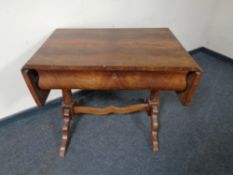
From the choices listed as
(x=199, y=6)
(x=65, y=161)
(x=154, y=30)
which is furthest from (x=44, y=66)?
(x=199, y=6)

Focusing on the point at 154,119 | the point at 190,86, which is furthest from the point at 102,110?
the point at 190,86

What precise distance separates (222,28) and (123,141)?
6.67ft

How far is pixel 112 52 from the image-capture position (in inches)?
41.1

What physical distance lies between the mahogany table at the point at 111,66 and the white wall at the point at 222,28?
161cm

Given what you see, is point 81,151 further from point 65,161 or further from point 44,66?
point 44,66

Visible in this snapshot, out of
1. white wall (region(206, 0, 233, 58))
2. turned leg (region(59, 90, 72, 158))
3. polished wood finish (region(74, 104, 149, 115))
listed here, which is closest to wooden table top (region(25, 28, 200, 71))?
turned leg (region(59, 90, 72, 158))

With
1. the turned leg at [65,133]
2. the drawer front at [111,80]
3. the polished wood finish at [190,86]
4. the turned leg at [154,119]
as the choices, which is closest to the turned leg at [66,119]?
the turned leg at [65,133]

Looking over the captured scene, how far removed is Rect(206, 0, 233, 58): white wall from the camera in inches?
90.5

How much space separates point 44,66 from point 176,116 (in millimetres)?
1224

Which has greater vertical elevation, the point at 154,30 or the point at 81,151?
the point at 154,30

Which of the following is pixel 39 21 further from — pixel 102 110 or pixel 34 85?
pixel 102 110

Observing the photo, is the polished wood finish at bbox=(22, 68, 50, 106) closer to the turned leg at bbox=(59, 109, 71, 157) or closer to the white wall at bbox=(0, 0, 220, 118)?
the turned leg at bbox=(59, 109, 71, 157)

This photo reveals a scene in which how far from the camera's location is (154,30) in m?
1.36

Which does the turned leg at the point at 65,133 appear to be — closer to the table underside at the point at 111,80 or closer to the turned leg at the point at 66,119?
the turned leg at the point at 66,119
